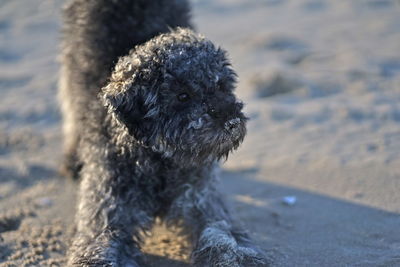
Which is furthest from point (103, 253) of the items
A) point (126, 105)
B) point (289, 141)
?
point (289, 141)

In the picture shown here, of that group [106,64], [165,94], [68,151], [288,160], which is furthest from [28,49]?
[165,94]

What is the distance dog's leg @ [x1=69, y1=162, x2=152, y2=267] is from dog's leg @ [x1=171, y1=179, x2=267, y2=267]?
34 cm

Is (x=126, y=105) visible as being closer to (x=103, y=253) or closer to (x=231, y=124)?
(x=231, y=124)

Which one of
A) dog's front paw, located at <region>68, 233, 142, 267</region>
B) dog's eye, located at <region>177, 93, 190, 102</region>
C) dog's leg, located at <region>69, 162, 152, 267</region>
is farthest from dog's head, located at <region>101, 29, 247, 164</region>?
dog's front paw, located at <region>68, 233, 142, 267</region>

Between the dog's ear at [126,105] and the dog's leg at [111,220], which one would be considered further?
the dog's leg at [111,220]

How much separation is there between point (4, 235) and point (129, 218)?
1273 millimetres

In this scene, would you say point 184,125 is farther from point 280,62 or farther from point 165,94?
point 280,62

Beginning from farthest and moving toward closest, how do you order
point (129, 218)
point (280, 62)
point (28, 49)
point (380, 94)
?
1. point (28, 49)
2. point (280, 62)
3. point (380, 94)
4. point (129, 218)

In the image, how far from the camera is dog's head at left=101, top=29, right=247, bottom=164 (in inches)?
163

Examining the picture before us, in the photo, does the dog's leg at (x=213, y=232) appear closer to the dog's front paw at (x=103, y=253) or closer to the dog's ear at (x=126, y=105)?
the dog's front paw at (x=103, y=253)

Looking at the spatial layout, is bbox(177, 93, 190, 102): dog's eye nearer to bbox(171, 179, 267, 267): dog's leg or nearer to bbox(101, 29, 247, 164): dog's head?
bbox(101, 29, 247, 164): dog's head

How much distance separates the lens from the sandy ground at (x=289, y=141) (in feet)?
15.7

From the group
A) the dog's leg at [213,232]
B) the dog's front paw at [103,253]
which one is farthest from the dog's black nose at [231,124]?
the dog's front paw at [103,253]

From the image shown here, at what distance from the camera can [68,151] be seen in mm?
6320
